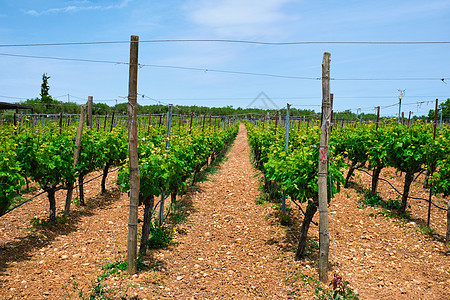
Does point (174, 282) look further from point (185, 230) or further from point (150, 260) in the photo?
point (185, 230)

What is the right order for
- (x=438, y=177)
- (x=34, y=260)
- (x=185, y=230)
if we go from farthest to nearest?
(x=185, y=230), (x=438, y=177), (x=34, y=260)

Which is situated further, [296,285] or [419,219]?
[419,219]

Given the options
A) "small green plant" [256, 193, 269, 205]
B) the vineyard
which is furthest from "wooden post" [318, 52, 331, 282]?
"small green plant" [256, 193, 269, 205]

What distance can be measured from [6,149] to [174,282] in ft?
12.5

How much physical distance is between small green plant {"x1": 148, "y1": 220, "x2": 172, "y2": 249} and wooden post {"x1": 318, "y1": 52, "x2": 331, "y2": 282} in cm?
299

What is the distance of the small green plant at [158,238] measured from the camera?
6.07 m

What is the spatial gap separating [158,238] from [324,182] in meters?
3.34

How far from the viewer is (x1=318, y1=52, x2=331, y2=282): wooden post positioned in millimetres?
4957

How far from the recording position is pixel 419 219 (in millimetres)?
7902

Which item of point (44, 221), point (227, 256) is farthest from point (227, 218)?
point (44, 221)

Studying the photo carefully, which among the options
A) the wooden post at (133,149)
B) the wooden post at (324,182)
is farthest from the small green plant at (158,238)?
the wooden post at (324,182)

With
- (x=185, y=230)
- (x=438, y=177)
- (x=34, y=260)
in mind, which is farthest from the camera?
(x=185, y=230)

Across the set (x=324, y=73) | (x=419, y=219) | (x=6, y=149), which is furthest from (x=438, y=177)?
(x=6, y=149)

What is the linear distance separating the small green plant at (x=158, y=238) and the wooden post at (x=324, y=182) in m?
2.99
